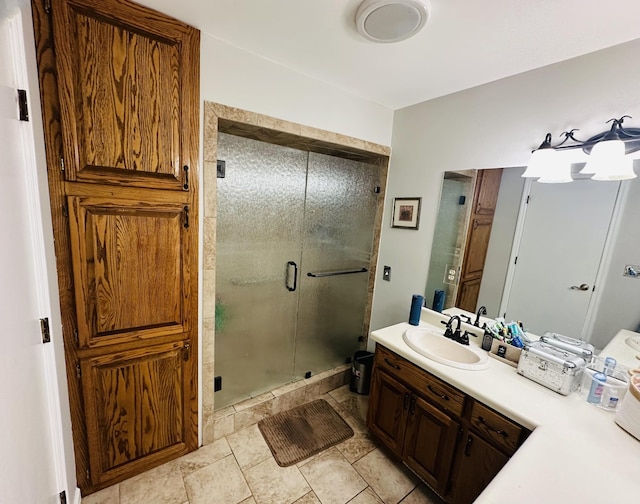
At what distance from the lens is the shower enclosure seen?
184cm

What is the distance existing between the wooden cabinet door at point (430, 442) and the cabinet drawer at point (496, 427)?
0.13 meters

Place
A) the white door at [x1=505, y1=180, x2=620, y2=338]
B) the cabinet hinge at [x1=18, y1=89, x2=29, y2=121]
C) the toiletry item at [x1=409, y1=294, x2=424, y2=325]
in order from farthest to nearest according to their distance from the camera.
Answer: the toiletry item at [x1=409, y1=294, x2=424, y2=325] < the white door at [x1=505, y1=180, x2=620, y2=338] < the cabinet hinge at [x1=18, y1=89, x2=29, y2=121]

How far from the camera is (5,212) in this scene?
29.5 inches

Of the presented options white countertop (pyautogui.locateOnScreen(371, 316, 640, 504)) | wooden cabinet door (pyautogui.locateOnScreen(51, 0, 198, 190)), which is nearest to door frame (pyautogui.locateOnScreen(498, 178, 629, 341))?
white countertop (pyautogui.locateOnScreen(371, 316, 640, 504))

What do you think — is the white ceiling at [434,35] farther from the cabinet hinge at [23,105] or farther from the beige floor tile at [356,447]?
the beige floor tile at [356,447]

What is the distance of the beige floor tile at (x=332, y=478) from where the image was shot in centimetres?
154

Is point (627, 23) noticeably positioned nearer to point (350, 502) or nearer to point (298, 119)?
point (298, 119)

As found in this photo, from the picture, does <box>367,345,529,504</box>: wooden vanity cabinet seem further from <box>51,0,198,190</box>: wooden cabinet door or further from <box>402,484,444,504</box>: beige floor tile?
<box>51,0,198,190</box>: wooden cabinet door

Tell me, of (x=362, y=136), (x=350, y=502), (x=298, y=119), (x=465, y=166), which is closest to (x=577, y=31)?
(x=465, y=166)

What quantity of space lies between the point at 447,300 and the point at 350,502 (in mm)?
1394

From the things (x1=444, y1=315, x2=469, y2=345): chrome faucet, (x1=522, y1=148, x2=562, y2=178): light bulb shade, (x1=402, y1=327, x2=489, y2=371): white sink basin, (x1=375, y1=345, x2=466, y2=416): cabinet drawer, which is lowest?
(x1=375, y1=345, x2=466, y2=416): cabinet drawer

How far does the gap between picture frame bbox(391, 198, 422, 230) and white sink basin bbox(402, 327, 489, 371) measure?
83 cm

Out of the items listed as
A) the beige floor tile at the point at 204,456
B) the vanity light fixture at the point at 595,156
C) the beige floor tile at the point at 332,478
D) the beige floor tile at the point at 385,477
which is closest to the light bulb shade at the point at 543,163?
the vanity light fixture at the point at 595,156

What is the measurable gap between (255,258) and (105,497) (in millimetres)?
1537
